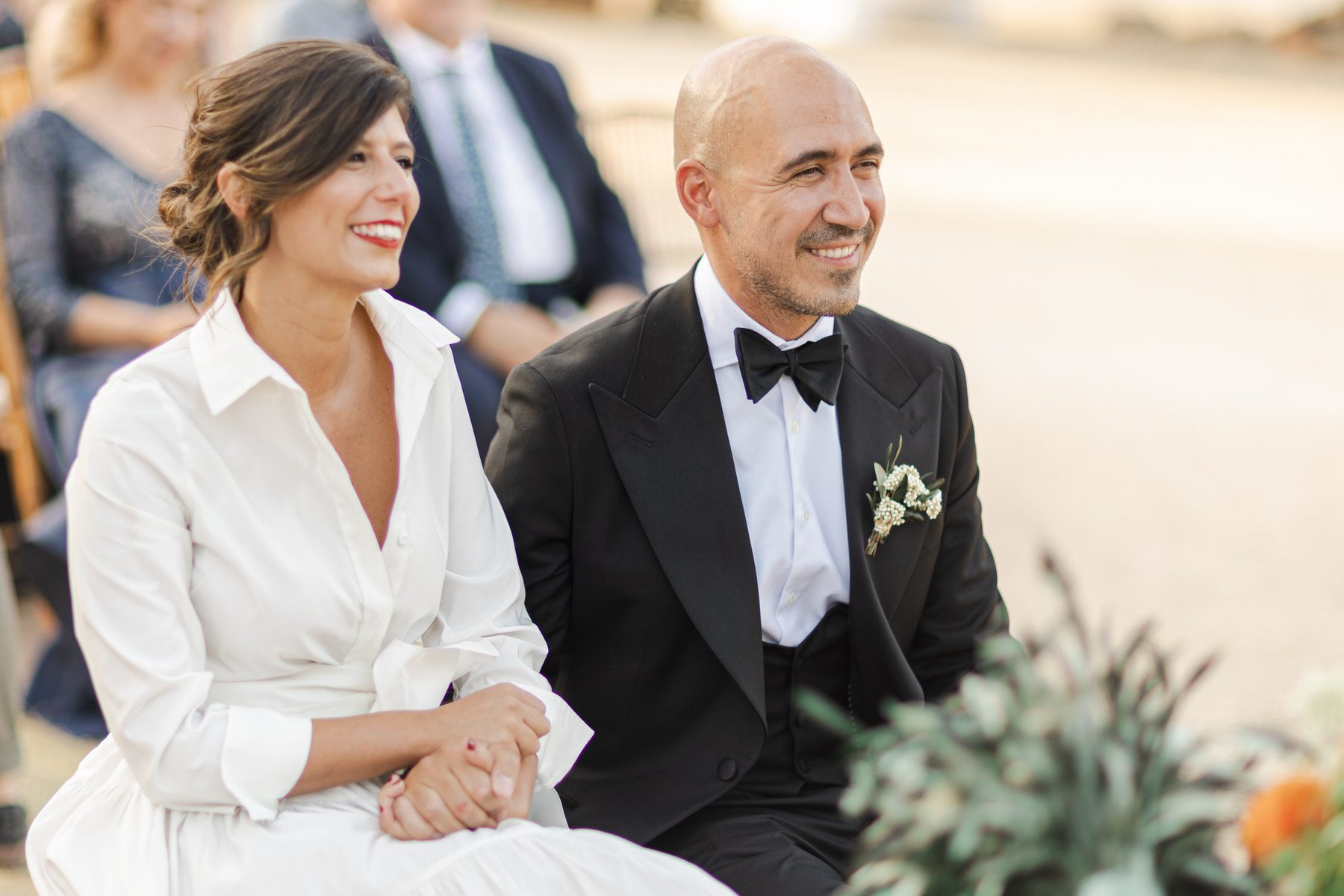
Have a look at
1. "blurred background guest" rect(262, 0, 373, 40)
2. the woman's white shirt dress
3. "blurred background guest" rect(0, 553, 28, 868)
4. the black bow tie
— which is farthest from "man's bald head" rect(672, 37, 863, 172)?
"blurred background guest" rect(262, 0, 373, 40)

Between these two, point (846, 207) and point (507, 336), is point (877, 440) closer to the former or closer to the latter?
point (846, 207)

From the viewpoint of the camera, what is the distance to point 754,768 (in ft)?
8.07

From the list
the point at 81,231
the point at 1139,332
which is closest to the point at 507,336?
the point at 81,231

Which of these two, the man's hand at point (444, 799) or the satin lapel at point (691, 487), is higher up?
the satin lapel at point (691, 487)

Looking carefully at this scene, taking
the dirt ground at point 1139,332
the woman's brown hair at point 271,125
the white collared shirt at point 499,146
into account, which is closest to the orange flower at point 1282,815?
the dirt ground at point 1139,332

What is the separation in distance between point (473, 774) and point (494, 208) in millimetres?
2447

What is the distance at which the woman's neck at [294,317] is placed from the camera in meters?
2.13

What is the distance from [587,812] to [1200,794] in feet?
3.90

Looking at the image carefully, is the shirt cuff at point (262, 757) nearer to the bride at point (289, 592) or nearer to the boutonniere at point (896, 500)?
the bride at point (289, 592)

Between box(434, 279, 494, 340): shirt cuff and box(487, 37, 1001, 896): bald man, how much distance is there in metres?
1.58

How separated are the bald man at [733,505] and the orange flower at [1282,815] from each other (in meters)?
0.89

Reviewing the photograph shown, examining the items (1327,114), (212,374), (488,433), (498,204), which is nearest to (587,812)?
(212,374)

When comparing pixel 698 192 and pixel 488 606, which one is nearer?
pixel 488 606

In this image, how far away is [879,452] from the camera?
8.39 ft
